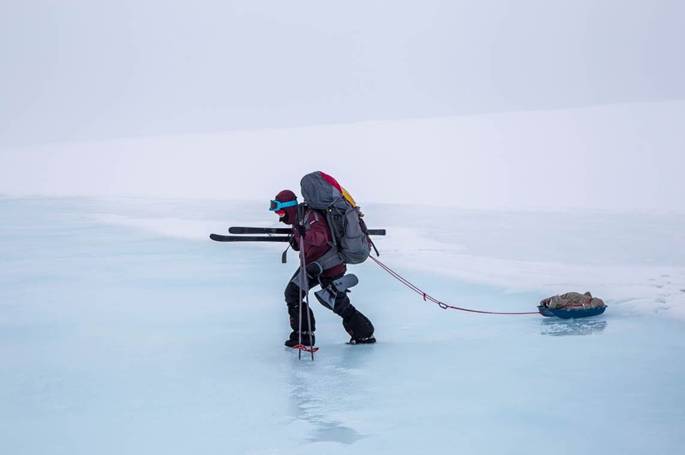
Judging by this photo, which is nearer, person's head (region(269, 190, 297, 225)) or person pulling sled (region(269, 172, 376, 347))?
person pulling sled (region(269, 172, 376, 347))

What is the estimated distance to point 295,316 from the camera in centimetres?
554

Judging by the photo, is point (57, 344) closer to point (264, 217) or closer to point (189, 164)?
point (264, 217)

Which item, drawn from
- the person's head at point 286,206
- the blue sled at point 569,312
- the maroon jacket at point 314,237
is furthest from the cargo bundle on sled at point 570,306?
the person's head at point 286,206

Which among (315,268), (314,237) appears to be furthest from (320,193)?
(315,268)

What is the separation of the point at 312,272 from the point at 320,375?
0.70 m

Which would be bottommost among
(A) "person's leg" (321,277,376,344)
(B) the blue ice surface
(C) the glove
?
(B) the blue ice surface

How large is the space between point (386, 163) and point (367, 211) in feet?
24.6

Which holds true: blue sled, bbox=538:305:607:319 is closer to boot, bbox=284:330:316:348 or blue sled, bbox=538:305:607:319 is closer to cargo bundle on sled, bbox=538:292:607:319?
cargo bundle on sled, bbox=538:292:607:319

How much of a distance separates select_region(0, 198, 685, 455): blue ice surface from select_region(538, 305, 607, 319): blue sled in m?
0.07

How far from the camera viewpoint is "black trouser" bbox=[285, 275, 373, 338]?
543 cm

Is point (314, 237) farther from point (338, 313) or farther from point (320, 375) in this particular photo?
point (320, 375)

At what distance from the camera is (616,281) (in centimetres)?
788

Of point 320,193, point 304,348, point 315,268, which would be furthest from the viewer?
point 304,348

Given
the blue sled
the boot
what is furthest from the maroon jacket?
the blue sled
